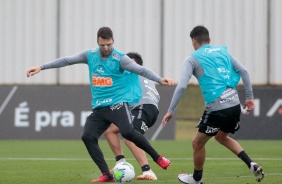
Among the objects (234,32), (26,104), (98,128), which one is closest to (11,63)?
(26,104)

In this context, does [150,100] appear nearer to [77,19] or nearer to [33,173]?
[33,173]

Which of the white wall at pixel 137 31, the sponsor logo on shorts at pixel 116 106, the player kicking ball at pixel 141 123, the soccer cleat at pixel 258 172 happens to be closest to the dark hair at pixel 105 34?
the sponsor logo on shorts at pixel 116 106

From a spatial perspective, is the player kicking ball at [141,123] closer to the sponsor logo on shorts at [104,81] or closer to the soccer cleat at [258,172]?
the sponsor logo on shorts at [104,81]

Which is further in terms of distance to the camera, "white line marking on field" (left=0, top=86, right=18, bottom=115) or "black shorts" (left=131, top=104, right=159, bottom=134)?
"white line marking on field" (left=0, top=86, right=18, bottom=115)

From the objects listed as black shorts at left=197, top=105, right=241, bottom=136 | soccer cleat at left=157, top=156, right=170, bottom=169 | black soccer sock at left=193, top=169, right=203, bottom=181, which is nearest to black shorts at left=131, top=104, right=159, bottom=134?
soccer cleat at left=157, top=156, right=170, bottom=169

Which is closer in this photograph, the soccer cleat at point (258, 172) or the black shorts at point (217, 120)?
the black shorts at point (217, 120)

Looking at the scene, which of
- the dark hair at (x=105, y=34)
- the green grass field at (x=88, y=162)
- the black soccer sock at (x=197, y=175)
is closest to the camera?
the black soccer sock at (x=197, y=175)

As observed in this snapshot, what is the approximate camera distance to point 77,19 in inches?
1051

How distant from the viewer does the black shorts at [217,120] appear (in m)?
12.1

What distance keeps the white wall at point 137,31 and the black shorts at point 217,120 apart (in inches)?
570

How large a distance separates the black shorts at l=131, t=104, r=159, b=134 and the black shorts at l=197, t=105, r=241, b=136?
2.26m

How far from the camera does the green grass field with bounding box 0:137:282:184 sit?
13.8m

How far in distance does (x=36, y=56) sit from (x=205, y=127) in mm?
15326

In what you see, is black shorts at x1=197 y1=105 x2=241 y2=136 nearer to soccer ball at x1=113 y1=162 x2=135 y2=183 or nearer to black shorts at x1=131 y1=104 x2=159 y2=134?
soccer ball at x1=113 y1=162 x2=135 y2=183
